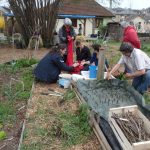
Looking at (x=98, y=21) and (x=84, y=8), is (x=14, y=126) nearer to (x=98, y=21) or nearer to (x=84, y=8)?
(x=84, y=8)

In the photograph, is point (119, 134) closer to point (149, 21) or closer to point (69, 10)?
point (69, 10)

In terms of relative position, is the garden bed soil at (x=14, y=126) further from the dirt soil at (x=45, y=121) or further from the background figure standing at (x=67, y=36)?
the background figure standing at (x=67, y=36)

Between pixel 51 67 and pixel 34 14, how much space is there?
7.60 m

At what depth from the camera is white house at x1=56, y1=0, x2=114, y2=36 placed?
90.9 ft

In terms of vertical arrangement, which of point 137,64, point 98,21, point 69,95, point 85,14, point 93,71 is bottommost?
point 69,95

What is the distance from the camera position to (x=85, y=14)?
28469 mm

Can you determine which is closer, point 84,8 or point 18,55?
point 18,55

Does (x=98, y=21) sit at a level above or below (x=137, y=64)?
above

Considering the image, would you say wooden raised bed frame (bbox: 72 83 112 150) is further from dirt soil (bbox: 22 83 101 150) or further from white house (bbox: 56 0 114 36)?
white house (bbox: 56 0 114 36)

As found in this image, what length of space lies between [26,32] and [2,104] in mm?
8868

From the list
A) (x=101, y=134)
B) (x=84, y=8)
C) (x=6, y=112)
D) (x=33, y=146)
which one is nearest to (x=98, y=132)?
(x=101, y=134)

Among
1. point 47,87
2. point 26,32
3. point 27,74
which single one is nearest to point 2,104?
point 47,87

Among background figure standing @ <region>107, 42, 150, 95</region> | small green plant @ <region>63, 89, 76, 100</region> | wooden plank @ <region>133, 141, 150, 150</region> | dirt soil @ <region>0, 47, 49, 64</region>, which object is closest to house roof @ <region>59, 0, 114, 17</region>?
dirt soil @ <region>0, 47, 49, 64</region>

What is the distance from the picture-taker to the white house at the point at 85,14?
27719 mm
